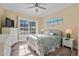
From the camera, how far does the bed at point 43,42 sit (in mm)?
1877

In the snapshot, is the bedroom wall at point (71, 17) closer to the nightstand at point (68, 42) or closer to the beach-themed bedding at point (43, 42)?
the nightstand at point (68, 42)

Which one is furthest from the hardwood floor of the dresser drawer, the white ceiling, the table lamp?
the white ceiling

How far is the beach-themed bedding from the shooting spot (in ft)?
6.16

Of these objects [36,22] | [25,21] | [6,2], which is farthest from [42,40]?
[6,2]

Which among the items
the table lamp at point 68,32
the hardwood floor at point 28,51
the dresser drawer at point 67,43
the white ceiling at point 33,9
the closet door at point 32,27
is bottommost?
the hardwood floor at point 28,51

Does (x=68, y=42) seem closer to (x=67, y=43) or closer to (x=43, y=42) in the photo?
(x=67, y=43)

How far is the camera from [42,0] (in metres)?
1.90

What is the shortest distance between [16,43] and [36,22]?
0.56 m

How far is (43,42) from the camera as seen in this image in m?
1.89

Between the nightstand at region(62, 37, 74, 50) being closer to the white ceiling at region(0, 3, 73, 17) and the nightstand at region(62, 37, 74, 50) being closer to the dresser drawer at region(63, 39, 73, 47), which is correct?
the dresser drawer at region(63, 39, 73, 47)

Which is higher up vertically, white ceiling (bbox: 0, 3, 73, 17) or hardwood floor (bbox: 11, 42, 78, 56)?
white ceiling (bbox: 0, 3, 73, 17)

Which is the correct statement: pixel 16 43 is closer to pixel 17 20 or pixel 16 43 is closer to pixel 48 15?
pixel 17 20

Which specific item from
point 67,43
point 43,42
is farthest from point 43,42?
point 67,43

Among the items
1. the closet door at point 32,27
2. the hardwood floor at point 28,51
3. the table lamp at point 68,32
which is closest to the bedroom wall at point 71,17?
the table lamp at point 68,32
